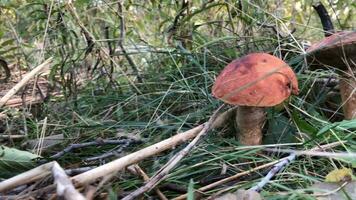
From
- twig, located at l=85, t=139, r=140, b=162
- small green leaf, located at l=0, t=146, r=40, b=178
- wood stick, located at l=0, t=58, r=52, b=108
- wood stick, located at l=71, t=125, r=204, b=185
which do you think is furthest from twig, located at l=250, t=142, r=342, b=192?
wood stick, located at l=0, t=58, r=52, b=108

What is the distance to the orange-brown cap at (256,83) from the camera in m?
1.58

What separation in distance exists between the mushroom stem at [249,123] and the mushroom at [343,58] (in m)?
0.32

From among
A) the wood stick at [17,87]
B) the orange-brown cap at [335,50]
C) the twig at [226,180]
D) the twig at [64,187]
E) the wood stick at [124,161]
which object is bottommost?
the twig at [226,180]

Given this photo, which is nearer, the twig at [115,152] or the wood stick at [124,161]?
the wood stick at [124,161]

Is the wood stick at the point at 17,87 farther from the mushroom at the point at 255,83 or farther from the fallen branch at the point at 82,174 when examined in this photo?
the mushroom at the point at 255,83

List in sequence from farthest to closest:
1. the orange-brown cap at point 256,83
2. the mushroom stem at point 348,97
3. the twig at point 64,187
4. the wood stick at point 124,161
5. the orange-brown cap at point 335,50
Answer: the mushroom stem at point 348,97 < the orange-brown cap at point 335,50 < the orange-brown cap at point 256,83 < the wood stick at point 124,161 < the twig at point 64,187

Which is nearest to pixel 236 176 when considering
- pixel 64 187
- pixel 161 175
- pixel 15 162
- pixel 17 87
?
pixel 161 175

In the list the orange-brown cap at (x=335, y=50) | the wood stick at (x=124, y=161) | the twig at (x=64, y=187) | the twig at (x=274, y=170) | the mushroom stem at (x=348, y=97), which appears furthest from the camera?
the mushroom stem at (x=348, y=97)

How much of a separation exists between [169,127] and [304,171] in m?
0.62

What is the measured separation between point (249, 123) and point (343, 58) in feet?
1.47

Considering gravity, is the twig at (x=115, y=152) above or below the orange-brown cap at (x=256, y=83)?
below

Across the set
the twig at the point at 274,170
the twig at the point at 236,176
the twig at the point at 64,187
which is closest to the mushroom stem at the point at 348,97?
the twig at the point at 236,176

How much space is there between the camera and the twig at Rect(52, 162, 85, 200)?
1.08 meters

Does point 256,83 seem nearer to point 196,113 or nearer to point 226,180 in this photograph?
point 226,180
